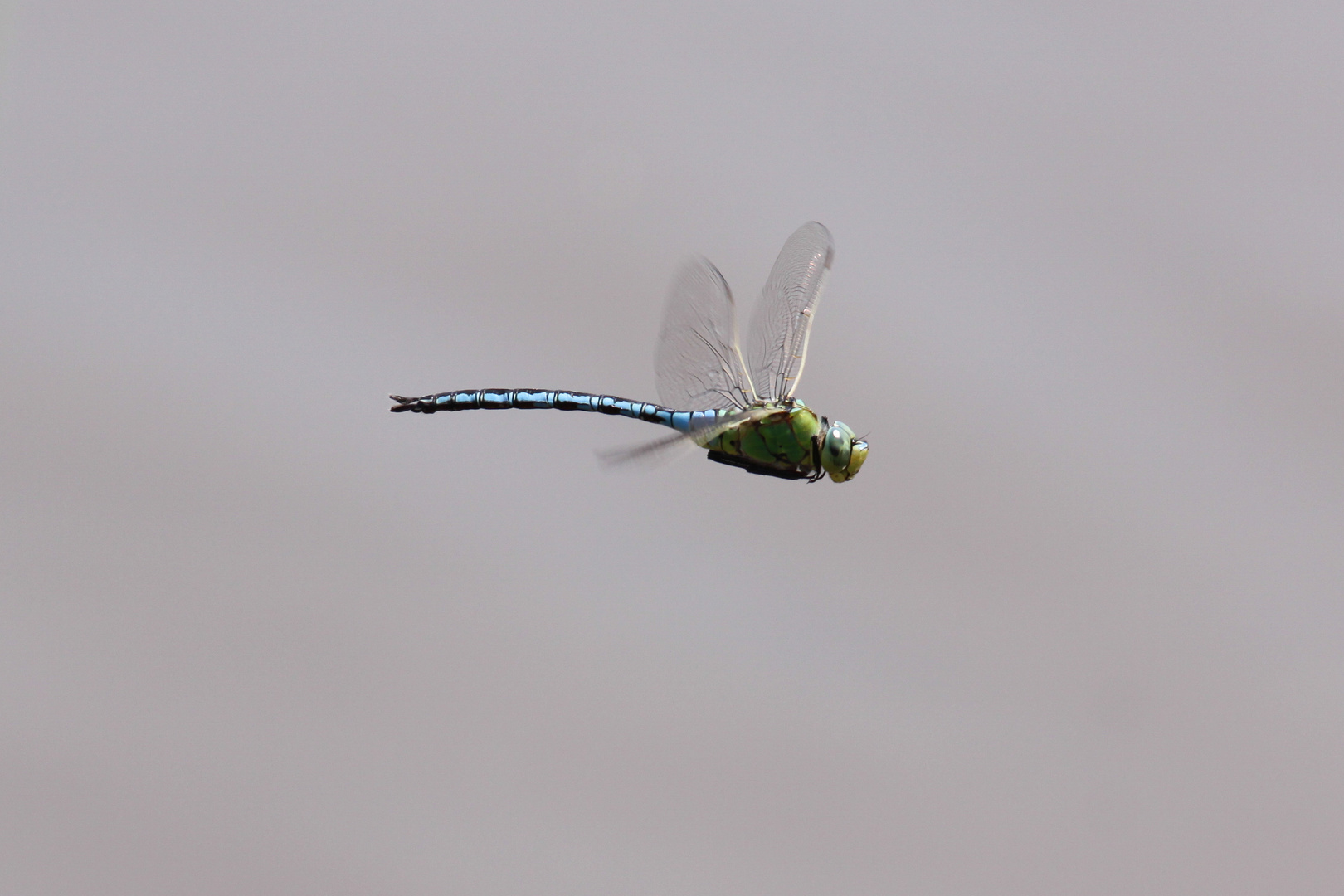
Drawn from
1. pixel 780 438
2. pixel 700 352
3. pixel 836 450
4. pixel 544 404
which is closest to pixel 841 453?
pixel 836 450

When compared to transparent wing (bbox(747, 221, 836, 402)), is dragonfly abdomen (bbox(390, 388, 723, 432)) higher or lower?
lower

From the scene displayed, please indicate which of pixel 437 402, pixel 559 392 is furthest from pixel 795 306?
pixel 437 402

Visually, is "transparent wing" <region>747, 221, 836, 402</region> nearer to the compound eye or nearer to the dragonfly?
the dragonfly

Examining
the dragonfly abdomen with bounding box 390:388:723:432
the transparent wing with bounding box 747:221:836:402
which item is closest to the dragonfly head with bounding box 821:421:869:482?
the transparent wing with bounding box 747:221:836:402

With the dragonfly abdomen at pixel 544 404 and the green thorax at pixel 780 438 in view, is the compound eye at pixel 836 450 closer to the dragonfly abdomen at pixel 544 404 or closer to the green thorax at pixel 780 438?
the green thorax at pixel 780 438

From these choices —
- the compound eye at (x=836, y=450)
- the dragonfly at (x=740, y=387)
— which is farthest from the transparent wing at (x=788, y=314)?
the compound eye at (x=836, y=450)

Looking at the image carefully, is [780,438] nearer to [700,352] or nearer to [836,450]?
[836,450]
